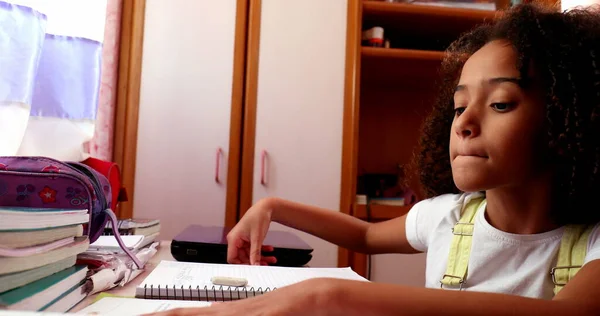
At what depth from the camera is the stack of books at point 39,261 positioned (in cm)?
41

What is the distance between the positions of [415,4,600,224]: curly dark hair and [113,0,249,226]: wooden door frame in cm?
113

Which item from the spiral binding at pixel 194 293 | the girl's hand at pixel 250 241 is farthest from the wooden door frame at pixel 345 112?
the spiral binding at pixel 194 293

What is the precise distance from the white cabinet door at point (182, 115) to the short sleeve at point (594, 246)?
1.26 metres

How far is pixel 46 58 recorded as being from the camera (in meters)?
1.10

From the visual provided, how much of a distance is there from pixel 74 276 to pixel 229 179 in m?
1.20

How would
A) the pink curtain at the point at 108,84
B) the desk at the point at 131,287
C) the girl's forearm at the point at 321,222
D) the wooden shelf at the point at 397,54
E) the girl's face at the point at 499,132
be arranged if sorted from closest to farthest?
the desk at the point at 131,287, the girl's face at the point at 499,132, the girl's forearm at the point at 321,222, the pink curtain at the point at 108,84, the wooden shelf at the point at 397,54

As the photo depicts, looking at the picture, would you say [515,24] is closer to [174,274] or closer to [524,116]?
[524,116]

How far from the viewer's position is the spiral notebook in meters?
0.55

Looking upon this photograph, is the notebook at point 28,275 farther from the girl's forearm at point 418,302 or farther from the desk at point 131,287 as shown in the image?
the girl's forearm at point 418,302

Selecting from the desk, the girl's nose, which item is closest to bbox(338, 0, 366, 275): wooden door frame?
the desk

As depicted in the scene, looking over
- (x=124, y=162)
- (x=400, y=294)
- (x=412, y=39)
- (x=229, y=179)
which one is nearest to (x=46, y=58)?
(x=124, y=162)

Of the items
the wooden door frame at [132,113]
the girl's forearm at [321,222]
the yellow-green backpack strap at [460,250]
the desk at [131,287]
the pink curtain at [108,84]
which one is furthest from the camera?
the wooden door frame at [132,113]

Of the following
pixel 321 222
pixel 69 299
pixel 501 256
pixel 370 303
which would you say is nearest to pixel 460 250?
pixel 501 256

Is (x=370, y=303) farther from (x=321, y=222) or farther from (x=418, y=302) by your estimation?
(x=321, y=222)
